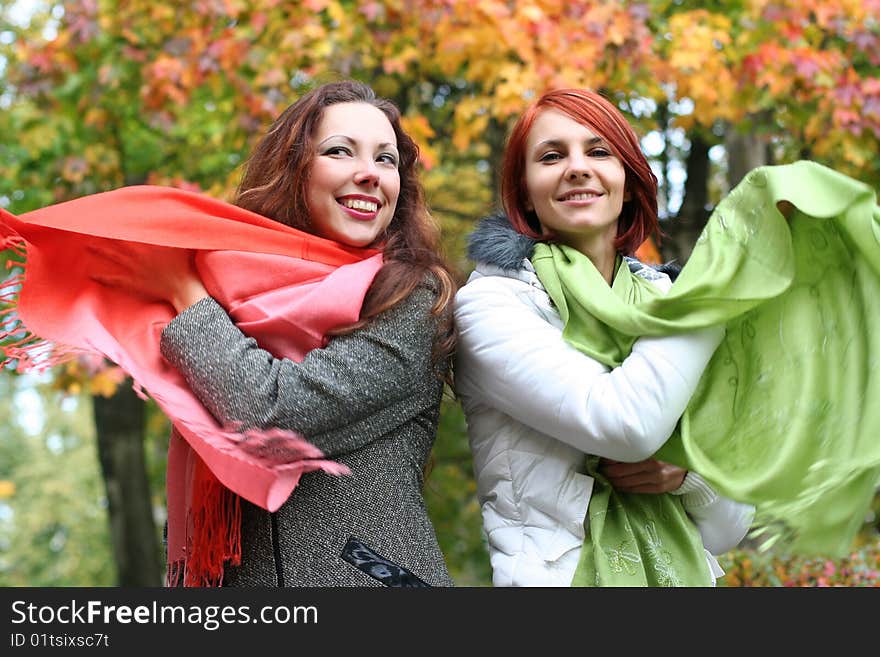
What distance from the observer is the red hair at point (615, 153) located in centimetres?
264

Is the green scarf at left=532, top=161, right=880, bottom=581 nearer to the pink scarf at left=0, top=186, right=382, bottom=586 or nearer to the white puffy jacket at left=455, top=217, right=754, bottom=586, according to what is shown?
the white puffy jacket at left=455, top=217, right=754, bottom=586

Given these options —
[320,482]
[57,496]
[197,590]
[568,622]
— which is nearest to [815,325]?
[568,622]

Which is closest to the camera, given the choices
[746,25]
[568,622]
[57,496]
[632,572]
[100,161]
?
[568,622]

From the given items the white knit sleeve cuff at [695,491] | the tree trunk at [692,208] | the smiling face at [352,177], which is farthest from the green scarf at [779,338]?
the tree trunk at [692,208]

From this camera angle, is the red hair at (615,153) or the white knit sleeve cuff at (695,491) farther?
the red hair at (615,153)

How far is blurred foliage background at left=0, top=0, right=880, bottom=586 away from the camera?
17.5ft

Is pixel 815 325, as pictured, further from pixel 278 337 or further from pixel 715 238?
pixel 278 337

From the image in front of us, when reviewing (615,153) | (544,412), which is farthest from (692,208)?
(544,412)

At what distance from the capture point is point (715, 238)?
2.37m

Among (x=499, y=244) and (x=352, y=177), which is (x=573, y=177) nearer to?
(x=499, y=244)

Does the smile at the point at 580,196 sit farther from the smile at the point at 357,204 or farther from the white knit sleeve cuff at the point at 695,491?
the white knit sleeve cuff at the point at 695,491

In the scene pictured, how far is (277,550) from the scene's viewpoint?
7.66 ft

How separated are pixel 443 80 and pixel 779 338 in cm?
512

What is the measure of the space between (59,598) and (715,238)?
5.34ft
